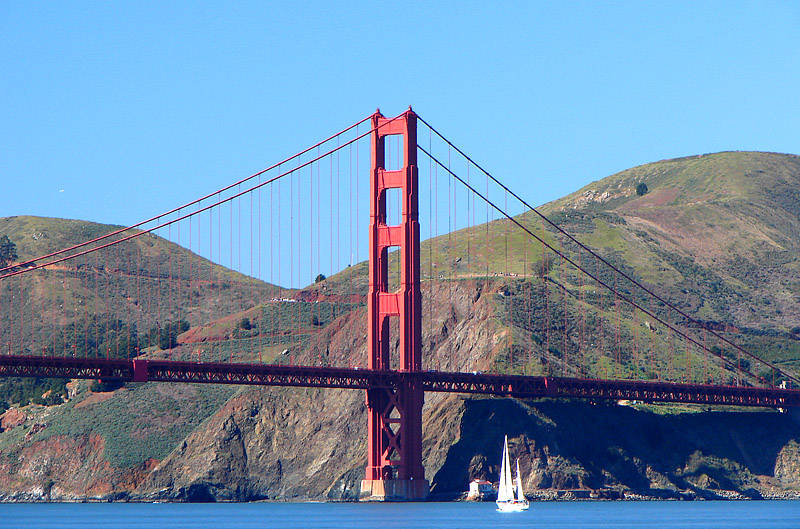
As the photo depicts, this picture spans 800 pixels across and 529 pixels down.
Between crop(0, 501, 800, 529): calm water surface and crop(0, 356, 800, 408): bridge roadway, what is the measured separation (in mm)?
6887

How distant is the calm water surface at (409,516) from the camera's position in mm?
76750

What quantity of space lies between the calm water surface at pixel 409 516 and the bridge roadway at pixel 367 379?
689 centimetres

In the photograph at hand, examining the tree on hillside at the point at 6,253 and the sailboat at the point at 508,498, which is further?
the tree on hillside at the point at 6,253

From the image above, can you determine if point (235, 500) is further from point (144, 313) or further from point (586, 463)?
point (144, 313)

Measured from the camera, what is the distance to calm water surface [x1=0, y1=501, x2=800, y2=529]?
76750 mm

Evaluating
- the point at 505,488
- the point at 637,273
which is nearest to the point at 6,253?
the point at 637,273

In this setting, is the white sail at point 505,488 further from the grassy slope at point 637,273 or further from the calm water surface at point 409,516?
the grassy slope at point 637,273

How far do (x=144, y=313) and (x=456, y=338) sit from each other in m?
67.0

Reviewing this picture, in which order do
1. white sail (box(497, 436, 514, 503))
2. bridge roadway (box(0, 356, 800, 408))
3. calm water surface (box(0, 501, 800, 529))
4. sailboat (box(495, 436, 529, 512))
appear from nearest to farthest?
calm water surface (box(0, 501, 800, 529)) → bridge roadway (box(0, 356, 800, 408)) → sailboat (box(495, 436, 529, 512)) → white sail (box(497, 436, 514, 503))

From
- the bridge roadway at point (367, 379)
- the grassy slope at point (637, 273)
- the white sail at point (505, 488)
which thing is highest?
the grassy slope at point (637, 273)

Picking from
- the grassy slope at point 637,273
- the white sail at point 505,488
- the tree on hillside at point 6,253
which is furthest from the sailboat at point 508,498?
the tree on hillside at point 6,253

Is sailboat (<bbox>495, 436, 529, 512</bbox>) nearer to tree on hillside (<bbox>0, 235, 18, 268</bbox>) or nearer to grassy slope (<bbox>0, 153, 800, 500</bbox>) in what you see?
grassy slope (<bbox>0, 153, 800, 500</bbox>)

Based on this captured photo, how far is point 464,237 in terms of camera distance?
159000mm

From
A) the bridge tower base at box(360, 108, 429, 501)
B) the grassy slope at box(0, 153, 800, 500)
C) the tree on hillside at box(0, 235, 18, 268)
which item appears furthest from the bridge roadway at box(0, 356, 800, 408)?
the tree on hillside at box(0, 235, 18, 268)
